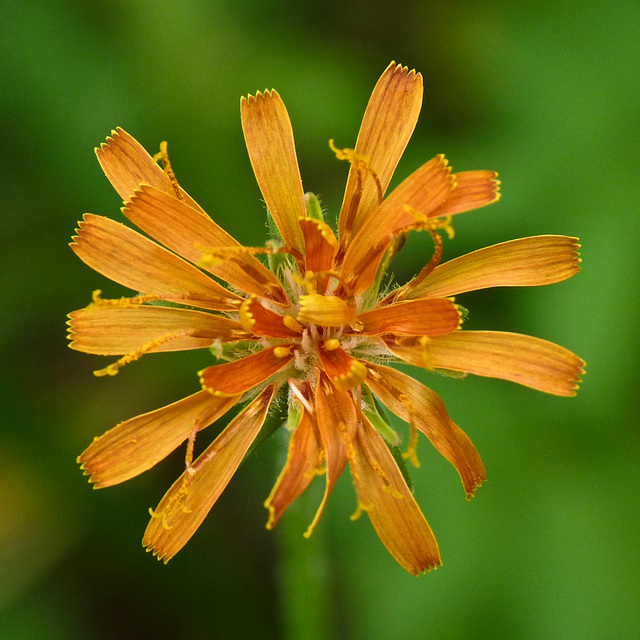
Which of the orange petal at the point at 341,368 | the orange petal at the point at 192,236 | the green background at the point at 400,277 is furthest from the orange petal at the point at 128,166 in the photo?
the green background at the point at 400,277

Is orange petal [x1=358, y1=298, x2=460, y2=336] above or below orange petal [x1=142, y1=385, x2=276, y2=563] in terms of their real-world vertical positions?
above

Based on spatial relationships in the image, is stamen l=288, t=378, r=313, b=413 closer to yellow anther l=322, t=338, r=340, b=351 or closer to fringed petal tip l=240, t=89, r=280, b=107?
yellow anther l=322, t=338, r=340, b=351

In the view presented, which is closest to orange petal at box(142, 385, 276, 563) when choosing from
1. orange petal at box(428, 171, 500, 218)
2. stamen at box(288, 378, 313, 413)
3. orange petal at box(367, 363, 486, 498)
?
stamen at box(288, 378, 313, 413)

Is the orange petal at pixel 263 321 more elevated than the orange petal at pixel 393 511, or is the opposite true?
the orange petal at pixel 263 321

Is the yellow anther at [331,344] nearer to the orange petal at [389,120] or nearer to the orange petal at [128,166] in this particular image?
the orange petal at [389,120]

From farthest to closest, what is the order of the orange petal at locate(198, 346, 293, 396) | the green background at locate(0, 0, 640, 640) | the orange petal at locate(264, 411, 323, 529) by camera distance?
1. the green background at locate(0, 0, 640, 640)
2. the orange petal at locate(198, 346, 293, 396)
3. the orange petal at locate(264, 411, 323, 529)

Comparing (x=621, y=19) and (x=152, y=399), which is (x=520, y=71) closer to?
(x=621, y=19)

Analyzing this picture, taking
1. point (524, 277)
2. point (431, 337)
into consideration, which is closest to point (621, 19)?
point (524, 277)
